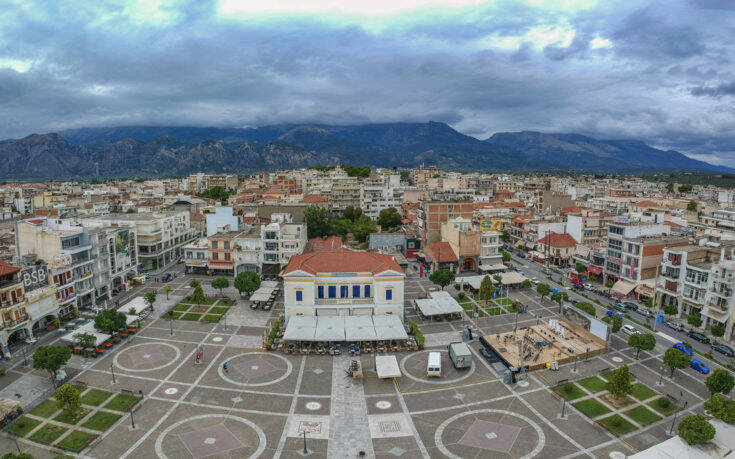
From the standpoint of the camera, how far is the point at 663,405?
37375 mm

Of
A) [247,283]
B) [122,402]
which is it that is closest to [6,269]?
[122,402]

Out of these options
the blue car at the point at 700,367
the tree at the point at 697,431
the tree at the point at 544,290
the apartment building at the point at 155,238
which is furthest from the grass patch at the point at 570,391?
the apartment building at the point at 155,238

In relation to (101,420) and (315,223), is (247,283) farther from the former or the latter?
(315,223)

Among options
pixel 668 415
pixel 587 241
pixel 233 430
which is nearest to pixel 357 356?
pixel 233 430

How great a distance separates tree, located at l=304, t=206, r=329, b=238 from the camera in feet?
342

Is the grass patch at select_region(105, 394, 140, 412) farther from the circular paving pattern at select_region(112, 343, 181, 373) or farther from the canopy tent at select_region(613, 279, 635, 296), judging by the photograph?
the canopy tent at select_region(613, 279, 635, 296)

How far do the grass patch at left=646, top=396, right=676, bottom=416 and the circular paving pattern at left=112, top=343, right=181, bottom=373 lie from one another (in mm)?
49811

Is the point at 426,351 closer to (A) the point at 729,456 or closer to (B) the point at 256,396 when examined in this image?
(B) the point at 256,396

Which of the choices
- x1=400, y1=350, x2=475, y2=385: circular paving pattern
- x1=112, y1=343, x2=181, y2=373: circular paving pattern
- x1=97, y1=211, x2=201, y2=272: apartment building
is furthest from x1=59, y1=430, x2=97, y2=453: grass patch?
x1=97, y1=211, x2=201, y2=272: apartment building

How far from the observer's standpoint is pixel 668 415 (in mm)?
36219

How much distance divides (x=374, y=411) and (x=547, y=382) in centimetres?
1879

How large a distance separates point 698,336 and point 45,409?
74169mm

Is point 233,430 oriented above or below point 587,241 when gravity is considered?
below

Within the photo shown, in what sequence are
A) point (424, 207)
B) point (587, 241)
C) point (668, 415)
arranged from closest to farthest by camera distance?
point (668, 415) < point (587, 241) < point (424, 207)
